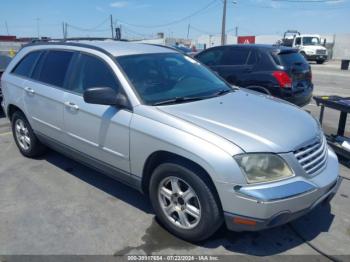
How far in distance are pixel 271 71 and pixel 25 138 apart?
4.91 m

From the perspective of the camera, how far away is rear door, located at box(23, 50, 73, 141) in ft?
14.3

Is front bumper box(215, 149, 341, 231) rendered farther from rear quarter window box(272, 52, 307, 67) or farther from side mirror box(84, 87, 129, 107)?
rear quarter window box(272, 52, 307, 67)

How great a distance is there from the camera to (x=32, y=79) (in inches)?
193

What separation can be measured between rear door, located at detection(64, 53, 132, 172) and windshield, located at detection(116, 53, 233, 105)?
0.77ft

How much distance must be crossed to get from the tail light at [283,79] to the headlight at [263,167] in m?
4.67

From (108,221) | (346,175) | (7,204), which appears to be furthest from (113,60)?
(346,175)

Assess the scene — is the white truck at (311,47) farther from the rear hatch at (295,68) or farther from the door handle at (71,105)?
the door handle at (71,105)

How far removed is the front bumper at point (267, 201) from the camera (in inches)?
107

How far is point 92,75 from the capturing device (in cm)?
399

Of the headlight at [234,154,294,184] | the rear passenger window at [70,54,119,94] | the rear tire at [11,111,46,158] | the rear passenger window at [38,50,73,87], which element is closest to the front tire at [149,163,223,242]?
the headlight at [234,154,294,184]

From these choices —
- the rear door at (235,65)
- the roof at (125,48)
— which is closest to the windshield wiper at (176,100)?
the roof at (125,48)

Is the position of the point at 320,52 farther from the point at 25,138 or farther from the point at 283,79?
the point at 25,138

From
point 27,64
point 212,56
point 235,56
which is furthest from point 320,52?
point 27,64

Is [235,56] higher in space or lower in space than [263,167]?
higher
